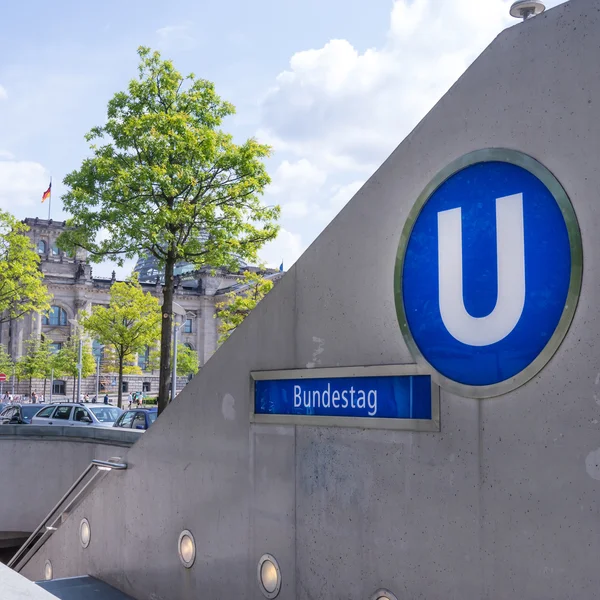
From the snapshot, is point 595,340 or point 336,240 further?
point 336,240

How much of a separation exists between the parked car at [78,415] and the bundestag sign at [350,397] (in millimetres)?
19052

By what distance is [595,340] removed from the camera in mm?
2896

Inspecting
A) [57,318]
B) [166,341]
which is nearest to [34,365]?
[57,318]

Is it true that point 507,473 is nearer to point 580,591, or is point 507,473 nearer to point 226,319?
point 580,591

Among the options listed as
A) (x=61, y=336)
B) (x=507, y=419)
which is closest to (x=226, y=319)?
(x=507, y=419)

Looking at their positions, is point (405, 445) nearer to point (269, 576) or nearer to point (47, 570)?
point (269, 576)

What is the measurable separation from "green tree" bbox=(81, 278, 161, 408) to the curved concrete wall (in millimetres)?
27031

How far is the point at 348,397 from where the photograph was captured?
159 inches

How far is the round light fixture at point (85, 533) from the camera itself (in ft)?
22.2

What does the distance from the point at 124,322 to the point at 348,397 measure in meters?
43.4

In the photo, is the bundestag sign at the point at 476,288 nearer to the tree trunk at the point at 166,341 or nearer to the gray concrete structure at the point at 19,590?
the gray concrete structure at the point at 19,590

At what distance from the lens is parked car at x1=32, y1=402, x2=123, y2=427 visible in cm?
2280

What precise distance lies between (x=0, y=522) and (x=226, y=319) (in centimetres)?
2331

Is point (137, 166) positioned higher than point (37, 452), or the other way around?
point (137, 166)
